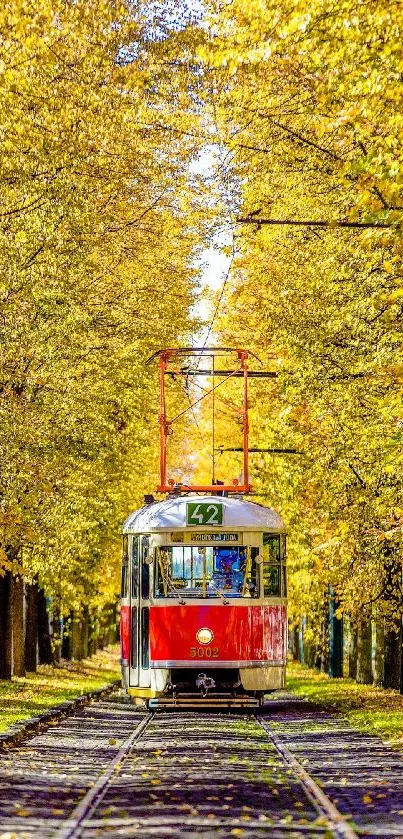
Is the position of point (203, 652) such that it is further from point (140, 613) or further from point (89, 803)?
point (89, 803)

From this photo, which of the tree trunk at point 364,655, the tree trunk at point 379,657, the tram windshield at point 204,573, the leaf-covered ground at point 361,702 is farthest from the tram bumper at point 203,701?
the tree trunk at point 364,655

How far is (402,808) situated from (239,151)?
9.90 m

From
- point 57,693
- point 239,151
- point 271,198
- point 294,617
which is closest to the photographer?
point 239,151

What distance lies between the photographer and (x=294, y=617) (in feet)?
156


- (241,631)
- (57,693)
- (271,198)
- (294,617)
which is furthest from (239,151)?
(294,617)

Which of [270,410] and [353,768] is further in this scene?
[270,410]

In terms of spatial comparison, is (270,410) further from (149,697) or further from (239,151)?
(239,151)

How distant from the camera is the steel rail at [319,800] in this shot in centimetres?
1096

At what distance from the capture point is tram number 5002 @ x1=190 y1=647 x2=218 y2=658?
940 inches

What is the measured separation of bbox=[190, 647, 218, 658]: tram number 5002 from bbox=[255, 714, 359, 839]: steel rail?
4986mm

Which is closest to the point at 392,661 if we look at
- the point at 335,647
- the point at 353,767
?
the point at 335,647

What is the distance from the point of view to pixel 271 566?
25.0 metres

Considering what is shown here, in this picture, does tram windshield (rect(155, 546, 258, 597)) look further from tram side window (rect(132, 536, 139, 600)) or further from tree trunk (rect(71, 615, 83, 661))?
tree trunk (rect(71, 615, 83, 661))

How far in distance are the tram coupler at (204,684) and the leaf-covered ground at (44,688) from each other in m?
2.59
